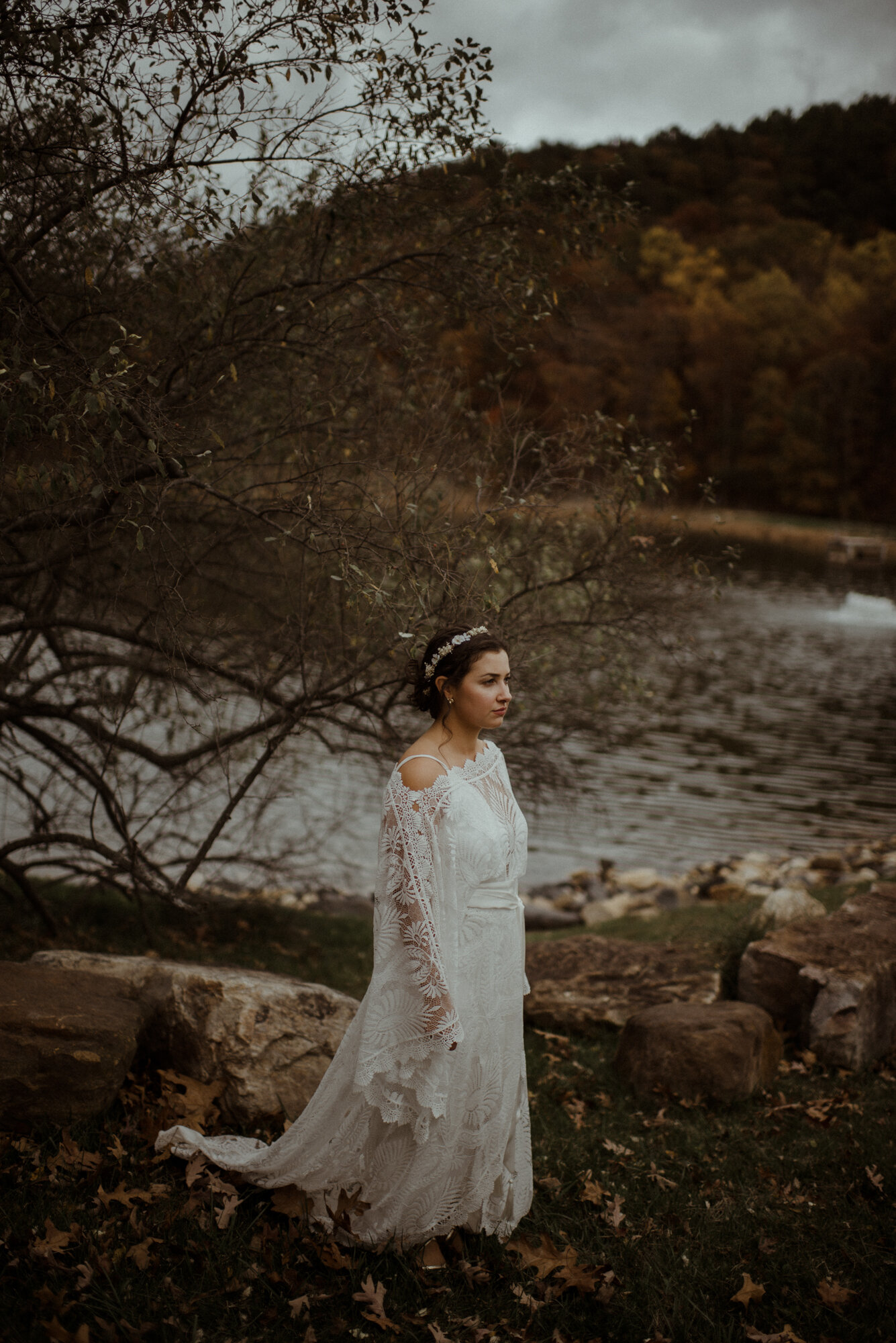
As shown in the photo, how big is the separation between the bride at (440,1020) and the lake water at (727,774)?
3824mm

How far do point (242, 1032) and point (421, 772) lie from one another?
1.81m

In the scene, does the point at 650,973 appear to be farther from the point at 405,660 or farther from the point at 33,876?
the point at 33,876

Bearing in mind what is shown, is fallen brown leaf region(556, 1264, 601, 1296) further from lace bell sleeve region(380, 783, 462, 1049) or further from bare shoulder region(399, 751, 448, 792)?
bare shoulder region(399, 751, 448, 792)

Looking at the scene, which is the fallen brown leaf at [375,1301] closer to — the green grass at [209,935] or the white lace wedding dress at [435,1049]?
the white lace wedding dress at [435,1049]

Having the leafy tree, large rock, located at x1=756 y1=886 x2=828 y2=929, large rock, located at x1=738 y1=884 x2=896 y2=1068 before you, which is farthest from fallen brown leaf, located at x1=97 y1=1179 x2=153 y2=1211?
large rock, located at x1=756 y1=886 x2=828 y2=929

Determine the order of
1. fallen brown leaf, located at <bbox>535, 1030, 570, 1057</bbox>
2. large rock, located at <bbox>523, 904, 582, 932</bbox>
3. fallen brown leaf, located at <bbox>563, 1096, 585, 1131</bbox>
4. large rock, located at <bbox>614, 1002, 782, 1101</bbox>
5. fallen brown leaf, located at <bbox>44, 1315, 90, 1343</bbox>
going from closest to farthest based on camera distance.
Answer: fallen brown leaf, located at <bbox>44, 1315, 90, 1343</bbox>, fallen brown leaf, located at <bbox>563, 1096, 585, 1131</bbox>, large rock, located at <bbox>614, 1002, 782, 1101</bbox>, fallen brown leaf, located at <bbox>535, 1030, 570, 1057</bbox>, large rock, located at <bbox>523, 904, 582, 932</bbox>

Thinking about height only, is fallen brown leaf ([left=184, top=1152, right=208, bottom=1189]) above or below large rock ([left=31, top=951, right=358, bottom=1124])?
below

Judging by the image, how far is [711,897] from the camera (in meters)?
11.7

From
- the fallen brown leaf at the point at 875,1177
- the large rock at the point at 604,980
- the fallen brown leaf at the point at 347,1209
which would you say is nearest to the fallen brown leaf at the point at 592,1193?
the fallen brown leaf at the point at 347,1209

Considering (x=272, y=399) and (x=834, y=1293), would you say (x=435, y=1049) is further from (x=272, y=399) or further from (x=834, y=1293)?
(x=272, y=399)

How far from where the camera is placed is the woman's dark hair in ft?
12.2

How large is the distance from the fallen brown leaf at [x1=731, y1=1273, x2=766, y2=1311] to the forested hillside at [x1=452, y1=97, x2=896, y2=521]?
5051mm

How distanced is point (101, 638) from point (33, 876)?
129 inches

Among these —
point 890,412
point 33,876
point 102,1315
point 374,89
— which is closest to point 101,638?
point 33,876
